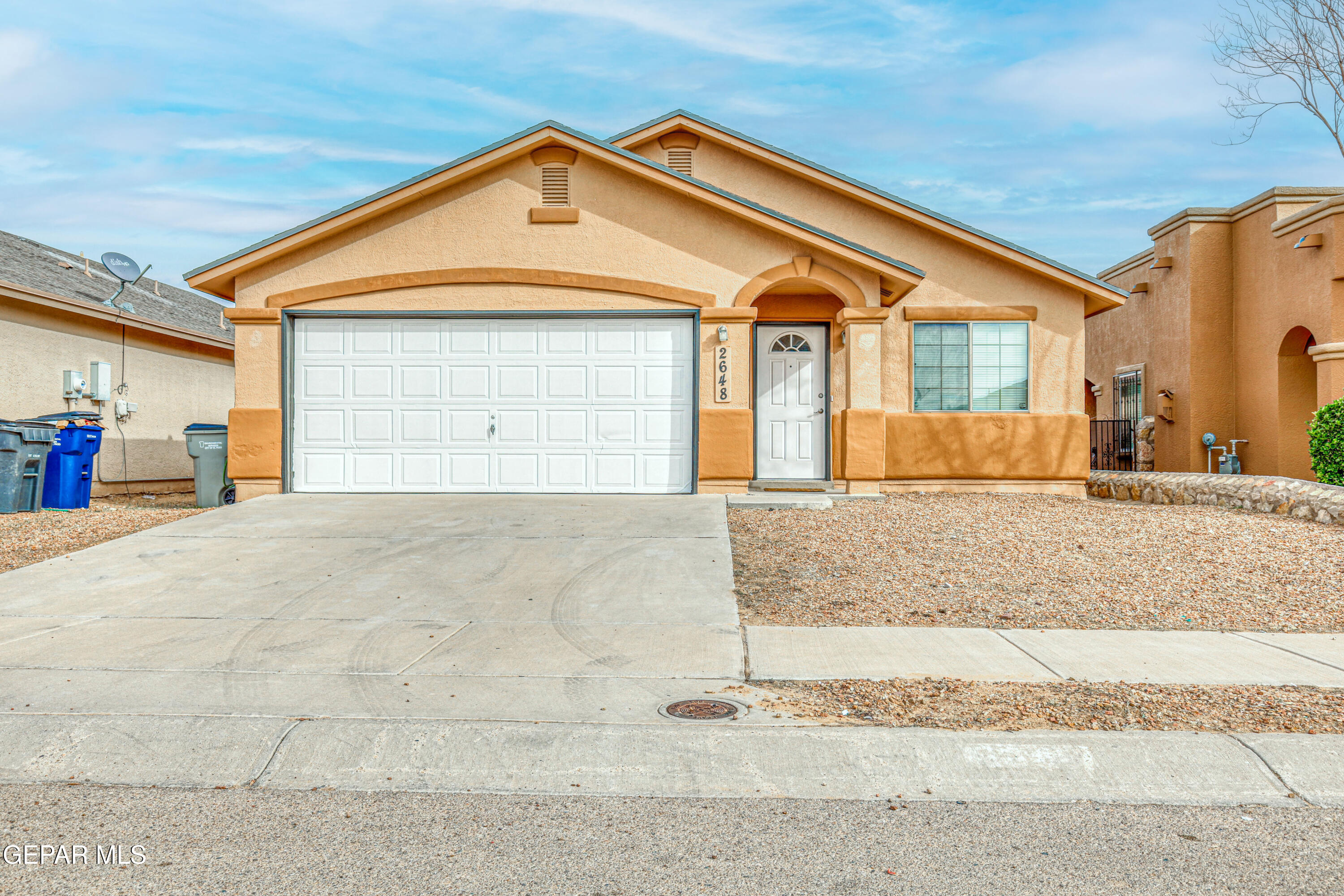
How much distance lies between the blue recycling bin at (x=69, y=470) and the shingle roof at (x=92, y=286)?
2536mm

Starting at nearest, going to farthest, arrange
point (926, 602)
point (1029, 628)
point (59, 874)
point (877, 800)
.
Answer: point (59, 874), point (877, 800), point (1029, 628), point (926, 602)

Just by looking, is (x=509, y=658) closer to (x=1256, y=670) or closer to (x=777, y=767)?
(x=777, y=767)

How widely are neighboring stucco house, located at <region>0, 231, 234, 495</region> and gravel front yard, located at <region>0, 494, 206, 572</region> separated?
217 centimetres

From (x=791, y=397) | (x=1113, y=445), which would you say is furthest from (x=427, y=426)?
(x=1113, y=445)

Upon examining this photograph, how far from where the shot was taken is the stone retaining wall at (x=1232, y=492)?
11336 mm

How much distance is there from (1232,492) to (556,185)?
404 inches

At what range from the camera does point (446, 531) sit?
999 centimetres

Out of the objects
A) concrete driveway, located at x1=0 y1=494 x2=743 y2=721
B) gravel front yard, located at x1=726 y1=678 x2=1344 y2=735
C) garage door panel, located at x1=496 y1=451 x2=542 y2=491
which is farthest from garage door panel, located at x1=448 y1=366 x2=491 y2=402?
gravel front yard, located at x1=726 y1=678 x2=1344 y2=735

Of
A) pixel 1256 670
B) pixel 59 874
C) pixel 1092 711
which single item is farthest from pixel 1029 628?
pixel 59 874

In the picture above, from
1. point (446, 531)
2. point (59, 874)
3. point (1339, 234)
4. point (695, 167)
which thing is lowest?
point (59, 874)

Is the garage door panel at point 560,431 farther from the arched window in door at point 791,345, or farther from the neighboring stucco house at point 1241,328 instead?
the neighboring stucco house at point 1241,328

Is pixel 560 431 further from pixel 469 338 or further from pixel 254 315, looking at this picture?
pixel 254 315

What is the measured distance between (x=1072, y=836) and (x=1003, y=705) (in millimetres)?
1326

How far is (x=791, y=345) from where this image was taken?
1437 centimetres
